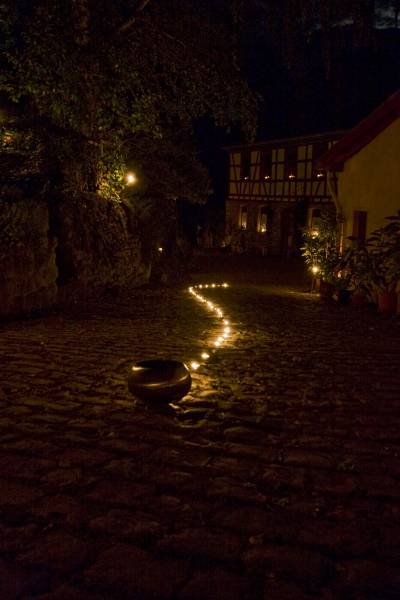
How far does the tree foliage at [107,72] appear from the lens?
566 inches

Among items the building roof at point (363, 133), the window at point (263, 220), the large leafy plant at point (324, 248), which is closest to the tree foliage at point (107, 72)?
the building roof at point (363, 133)

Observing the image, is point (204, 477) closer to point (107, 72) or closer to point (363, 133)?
point (363, 133)

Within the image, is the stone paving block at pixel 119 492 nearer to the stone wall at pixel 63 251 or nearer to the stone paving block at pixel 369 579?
the stone paving block at pixel 369 579

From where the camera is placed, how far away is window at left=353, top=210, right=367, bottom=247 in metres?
16.0

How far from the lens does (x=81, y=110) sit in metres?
15.0

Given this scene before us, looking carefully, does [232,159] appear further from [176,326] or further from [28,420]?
[28,420]

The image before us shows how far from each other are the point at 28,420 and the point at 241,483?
7.09ft

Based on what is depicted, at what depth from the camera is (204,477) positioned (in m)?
4.25

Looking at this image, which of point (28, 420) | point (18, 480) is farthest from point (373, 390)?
point (18, 480)

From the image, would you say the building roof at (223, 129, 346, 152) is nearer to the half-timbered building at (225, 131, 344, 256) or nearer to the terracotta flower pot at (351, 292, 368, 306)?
the half-timbered building at (225, 131, 344, 256)

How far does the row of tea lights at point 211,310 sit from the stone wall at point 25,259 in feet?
11.5

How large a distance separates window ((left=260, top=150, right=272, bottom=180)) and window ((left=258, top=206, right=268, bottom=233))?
1.91 meters

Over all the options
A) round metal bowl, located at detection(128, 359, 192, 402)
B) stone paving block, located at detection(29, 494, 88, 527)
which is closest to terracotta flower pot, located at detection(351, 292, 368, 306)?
round metal bowl, located at detection(128, 359, 192, 402)

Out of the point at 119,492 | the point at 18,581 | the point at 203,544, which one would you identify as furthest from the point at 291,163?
the point at 18,581
